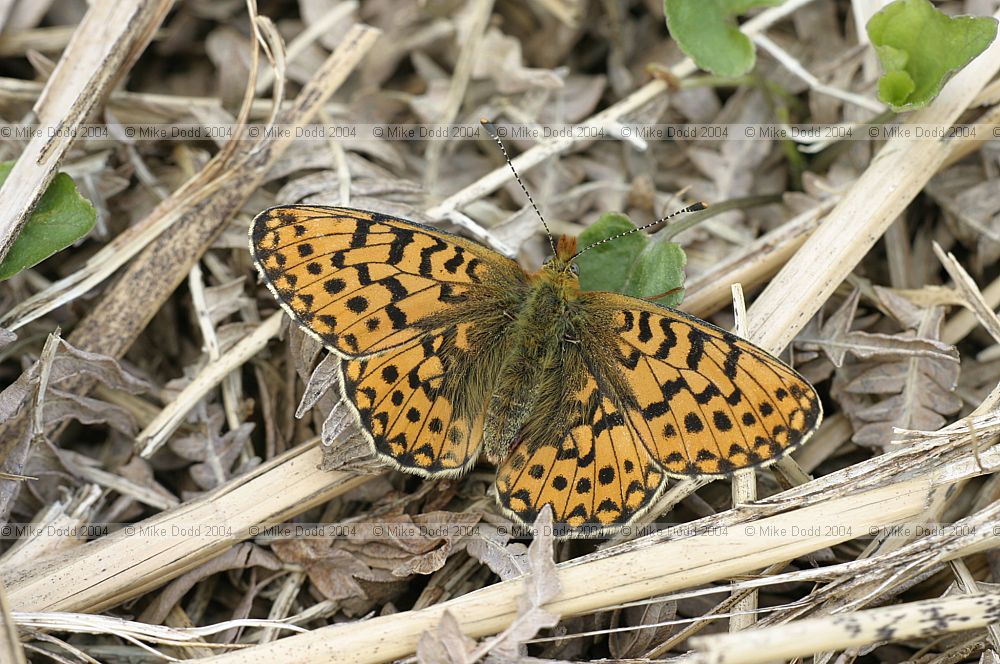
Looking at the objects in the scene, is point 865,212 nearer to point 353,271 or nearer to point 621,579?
point 621,579

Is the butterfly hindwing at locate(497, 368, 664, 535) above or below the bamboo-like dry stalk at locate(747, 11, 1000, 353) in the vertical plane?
Result: below

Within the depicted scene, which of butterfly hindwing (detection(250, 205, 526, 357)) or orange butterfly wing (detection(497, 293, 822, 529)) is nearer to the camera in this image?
orange butterfly wing (detection(497, 293, 822, 529))

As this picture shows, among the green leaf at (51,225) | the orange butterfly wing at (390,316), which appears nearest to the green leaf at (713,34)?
the orange butterfly wing at (390,316)

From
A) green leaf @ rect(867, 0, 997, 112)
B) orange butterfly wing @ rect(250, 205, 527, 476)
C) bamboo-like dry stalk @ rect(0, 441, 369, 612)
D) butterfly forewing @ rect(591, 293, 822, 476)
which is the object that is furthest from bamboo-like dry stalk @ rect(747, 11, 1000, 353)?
bamboo-like dry stalk @ rect(0, 441, 369, 612)

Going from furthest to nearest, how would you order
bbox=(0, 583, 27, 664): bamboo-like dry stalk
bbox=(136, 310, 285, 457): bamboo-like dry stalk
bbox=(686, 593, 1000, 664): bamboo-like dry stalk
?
1. bbox=(136, 310, 285, 457): bamboo-like dry stalk
2. bbox=(0, 583, 27, 664): bamboo-like dry stalk
3. bbox=(686, 593, 1000, 664): bamboo-like dry stalk

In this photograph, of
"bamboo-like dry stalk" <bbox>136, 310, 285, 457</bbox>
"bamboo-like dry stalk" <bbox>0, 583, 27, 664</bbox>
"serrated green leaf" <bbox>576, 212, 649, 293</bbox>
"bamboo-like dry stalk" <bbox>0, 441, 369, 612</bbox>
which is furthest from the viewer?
"serrated green leaf" <bbox>576, 212, 649, 293</bbox>

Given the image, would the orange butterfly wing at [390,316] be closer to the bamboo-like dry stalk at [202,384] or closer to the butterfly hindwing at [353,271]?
the butterfly hindwing at [353,271]

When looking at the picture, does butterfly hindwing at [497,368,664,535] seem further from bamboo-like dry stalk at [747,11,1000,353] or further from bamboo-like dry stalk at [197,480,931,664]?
bamboo-like dry stalk at [747,11,1000,353]

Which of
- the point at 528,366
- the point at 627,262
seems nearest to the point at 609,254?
the point at 627,262
